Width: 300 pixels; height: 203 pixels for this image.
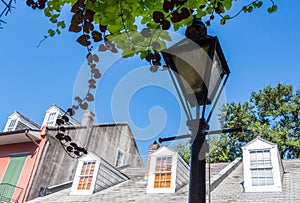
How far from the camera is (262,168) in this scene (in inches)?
300

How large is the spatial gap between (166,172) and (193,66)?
7.33 meters

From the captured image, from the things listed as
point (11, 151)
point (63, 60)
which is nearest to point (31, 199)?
point (11, 151)

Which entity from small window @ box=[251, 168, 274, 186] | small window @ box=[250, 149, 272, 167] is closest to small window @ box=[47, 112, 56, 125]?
small window @ box=[250, 149, 272, 167]

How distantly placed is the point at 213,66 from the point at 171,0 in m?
0.70

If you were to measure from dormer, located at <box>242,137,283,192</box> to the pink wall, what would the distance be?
27.9 feet

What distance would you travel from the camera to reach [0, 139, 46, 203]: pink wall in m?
10.4

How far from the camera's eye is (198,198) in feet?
5.31

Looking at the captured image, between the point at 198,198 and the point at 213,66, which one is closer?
the point at 198,198

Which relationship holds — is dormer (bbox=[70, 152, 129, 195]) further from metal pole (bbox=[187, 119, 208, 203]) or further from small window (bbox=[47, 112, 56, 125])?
metal pole (bbox=[187, 119, 208, 203])

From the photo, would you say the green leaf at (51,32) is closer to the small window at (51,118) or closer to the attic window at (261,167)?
the attic window at (261,167)

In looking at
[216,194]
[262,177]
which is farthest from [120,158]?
[262,177]

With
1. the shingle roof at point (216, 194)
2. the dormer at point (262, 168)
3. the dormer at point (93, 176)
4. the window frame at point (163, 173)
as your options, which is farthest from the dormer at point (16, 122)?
the dormer at point (262, 168)

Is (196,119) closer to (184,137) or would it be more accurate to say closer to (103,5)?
(184,137)

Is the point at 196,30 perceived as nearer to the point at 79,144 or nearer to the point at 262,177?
the point at 262,177
